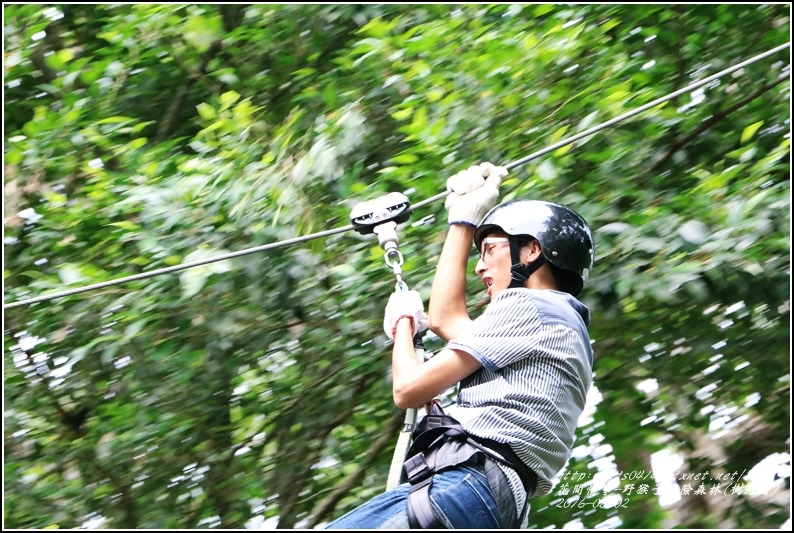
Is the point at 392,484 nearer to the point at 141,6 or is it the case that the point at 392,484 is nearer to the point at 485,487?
the point at 485,487

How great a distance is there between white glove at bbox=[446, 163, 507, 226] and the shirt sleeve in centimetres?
35

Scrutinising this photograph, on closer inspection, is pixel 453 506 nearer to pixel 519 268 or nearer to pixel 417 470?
pixel 417 470

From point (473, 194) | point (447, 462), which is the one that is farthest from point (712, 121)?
point (447, 462)

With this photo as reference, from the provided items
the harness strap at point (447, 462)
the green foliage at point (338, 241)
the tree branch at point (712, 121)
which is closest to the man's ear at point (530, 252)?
the harness strap at point (447, 462)

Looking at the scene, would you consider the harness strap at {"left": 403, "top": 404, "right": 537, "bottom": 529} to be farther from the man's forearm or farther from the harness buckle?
the man's forearm

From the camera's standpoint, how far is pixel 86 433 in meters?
3.98

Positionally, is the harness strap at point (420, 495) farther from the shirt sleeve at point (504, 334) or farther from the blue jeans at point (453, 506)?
the shirt sleeve at point (504, 334)

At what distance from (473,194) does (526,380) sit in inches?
24.2

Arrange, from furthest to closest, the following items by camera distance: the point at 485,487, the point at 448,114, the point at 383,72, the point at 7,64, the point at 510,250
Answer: the point at 7,64 → the point at 383,72 → the point at 448,114 → the point at 510,250 → the point at 485,487

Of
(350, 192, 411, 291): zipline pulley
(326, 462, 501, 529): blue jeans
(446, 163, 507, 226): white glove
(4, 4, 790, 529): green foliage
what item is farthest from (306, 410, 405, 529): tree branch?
(326, 462, 501, 529): blue jeans

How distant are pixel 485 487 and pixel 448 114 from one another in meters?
1.76

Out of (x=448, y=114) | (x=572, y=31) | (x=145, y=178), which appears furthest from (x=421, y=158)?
(x=145, y=178)

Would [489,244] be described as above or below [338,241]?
above

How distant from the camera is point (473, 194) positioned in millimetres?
2625
